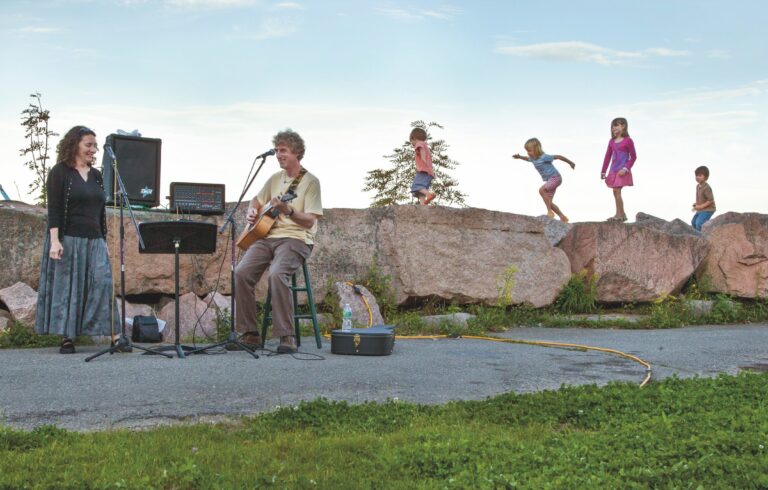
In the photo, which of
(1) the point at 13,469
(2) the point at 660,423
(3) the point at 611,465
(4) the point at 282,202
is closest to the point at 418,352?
(4) the point at 282,202

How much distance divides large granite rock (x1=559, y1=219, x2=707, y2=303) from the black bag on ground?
21.2 ft

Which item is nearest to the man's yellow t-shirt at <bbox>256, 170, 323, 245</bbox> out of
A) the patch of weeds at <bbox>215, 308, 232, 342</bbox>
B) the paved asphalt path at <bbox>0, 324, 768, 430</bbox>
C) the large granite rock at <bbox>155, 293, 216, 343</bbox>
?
the paved asphalt path at <bbox>0, 324, 768, 430</bbox>

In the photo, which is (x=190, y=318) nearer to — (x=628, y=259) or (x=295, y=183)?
(x=295, y=183)

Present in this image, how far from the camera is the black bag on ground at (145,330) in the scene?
9.17m

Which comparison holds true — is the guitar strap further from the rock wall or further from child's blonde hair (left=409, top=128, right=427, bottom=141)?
child's blonde hair (left=409, top=128, right=427, bottom=141)

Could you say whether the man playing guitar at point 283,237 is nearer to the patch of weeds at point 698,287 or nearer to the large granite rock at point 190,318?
the large granite rock at point 190,318

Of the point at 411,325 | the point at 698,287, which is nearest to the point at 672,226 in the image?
the point at 698,287

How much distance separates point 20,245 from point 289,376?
15.9 feet

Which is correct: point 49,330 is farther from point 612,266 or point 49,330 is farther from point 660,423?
point 612,266

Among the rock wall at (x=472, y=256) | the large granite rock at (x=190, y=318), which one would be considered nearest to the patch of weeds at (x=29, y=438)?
the large granite rock at (x=190, y=318)

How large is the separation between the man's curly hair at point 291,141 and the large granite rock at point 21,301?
343 centimetres

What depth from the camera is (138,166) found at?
A: 34.1 feet

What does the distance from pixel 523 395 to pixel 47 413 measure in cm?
311

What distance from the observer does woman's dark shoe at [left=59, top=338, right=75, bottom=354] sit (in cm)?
800
